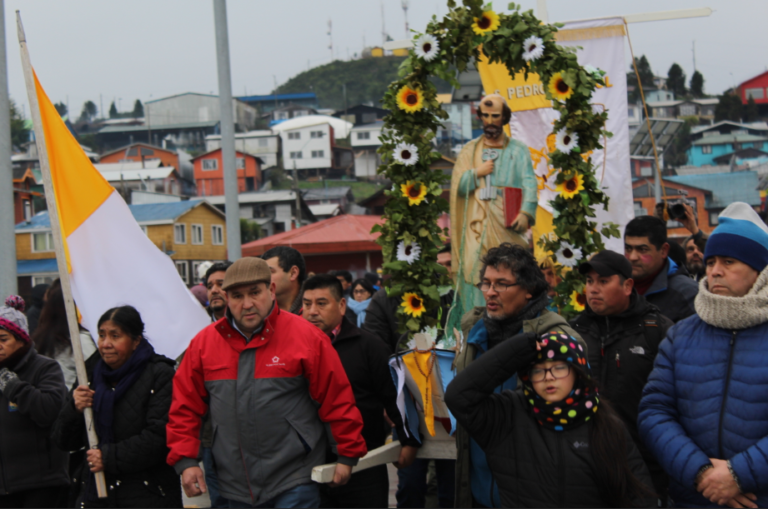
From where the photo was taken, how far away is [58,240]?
4289mm

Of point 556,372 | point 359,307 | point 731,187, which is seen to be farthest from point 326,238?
point 731,187

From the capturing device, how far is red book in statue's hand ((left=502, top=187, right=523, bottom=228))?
6.00 m

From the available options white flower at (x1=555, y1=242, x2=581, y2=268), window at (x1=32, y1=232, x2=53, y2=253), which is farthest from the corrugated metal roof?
white flower at (x1=555, y1=242, x2=581, y2=268)

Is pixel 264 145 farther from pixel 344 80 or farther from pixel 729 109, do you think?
pixel 344 80

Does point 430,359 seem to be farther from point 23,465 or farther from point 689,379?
point 23,465

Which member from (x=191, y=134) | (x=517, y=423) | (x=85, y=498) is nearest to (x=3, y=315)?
(x=85, y=498)

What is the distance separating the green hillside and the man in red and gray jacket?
391ft

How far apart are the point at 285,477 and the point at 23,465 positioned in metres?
1.99

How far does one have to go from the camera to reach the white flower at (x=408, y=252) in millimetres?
5488

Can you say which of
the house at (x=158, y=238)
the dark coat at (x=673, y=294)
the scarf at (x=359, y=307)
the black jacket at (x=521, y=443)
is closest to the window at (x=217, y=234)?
the house at (x=158, y=238)

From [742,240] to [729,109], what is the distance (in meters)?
80.4

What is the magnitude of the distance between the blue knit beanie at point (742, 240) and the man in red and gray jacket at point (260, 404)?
1969mm

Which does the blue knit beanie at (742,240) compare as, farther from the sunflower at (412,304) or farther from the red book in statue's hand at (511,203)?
the red book in statue's hand at (511,203)

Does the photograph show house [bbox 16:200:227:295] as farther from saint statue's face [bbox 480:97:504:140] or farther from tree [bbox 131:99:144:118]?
tree [bbox 131:99:144:118]
